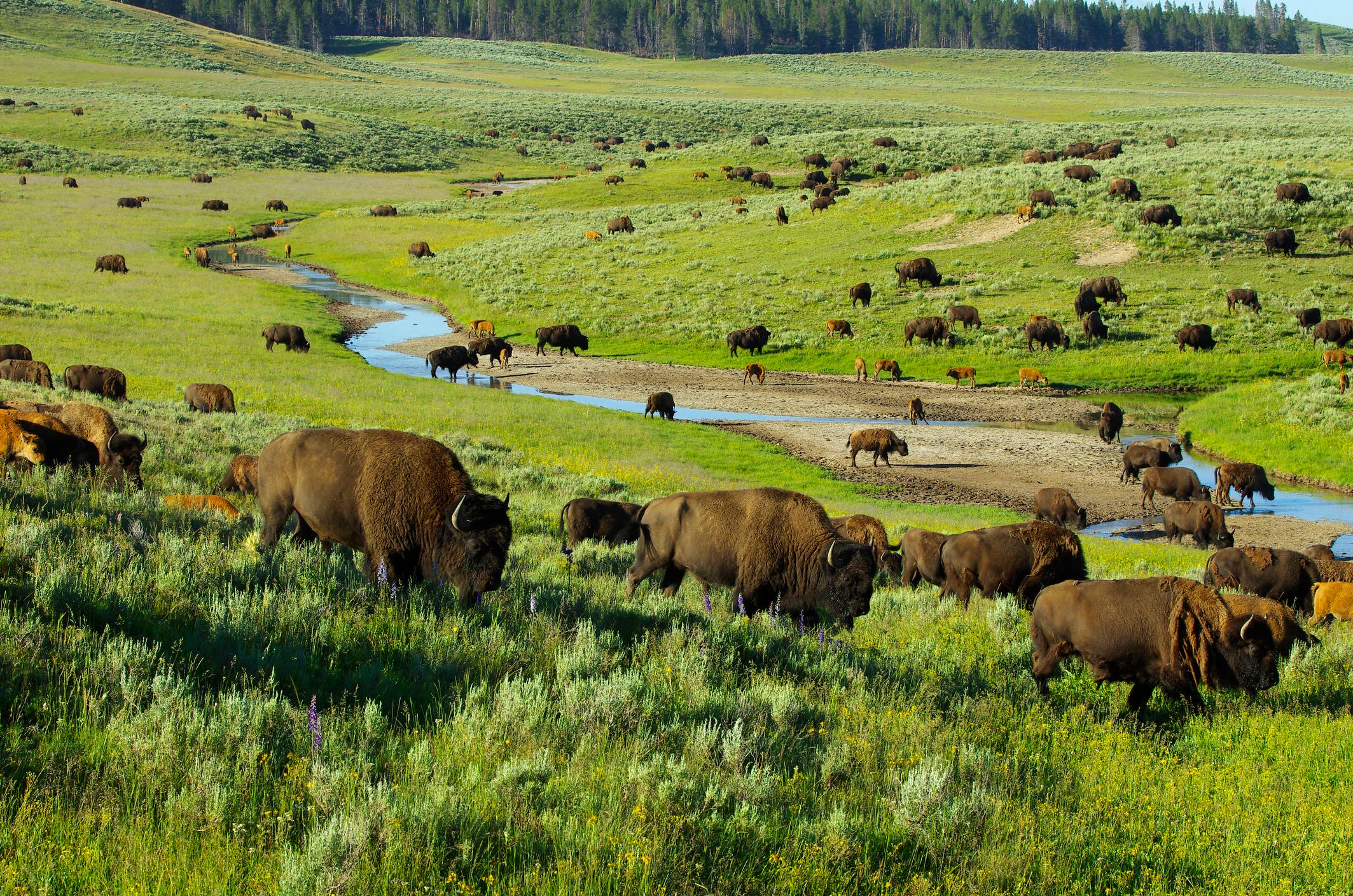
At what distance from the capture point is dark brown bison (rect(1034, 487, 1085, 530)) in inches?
782

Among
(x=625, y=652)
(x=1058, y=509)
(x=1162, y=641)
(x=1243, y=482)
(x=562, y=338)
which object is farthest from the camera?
(x=562, y=338)

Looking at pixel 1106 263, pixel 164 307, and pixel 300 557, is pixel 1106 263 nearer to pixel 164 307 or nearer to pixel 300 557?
pixel 164 307

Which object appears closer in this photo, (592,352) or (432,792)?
(432,792)

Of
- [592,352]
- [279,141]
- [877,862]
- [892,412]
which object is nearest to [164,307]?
[592,352]

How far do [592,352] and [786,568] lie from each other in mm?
33113

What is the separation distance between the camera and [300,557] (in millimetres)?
8047

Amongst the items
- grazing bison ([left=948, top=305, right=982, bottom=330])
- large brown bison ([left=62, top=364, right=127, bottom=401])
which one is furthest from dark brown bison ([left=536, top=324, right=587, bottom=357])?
large brown bison ([left=62, top=364, right=127, bottom=401])

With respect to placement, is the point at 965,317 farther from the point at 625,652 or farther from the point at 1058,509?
the point at 625,652

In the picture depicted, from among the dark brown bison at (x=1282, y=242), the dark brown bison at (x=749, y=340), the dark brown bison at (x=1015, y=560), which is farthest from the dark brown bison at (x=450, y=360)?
the dark brown bison at (x=1282, y=242)

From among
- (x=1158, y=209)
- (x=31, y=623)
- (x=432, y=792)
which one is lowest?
(x=432, y=792)

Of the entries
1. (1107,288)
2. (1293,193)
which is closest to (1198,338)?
(1107,288)

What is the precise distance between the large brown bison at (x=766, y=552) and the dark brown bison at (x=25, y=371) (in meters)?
17.2

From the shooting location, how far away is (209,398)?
21750 millimetres

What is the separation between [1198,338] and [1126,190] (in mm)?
17047
